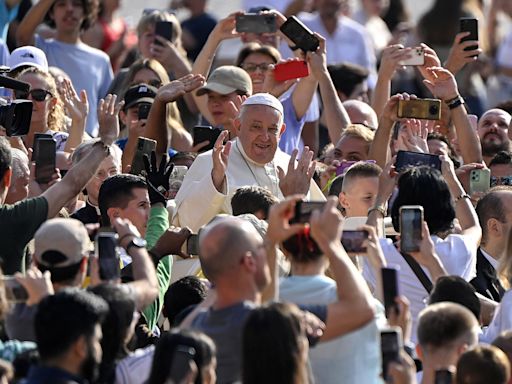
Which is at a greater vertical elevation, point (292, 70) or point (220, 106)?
point (292, 70)

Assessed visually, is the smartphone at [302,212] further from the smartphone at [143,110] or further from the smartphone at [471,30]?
the smartphone at [471,30]

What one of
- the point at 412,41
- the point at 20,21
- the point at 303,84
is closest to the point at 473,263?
the point at 303,84

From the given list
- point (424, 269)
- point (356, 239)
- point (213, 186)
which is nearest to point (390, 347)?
point (356, 239)

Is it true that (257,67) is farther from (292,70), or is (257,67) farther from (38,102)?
(38,102)

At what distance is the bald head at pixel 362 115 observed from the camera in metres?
11.2

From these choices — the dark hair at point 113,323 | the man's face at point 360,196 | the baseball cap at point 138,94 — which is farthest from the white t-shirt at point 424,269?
the baseball cap at point 138,94

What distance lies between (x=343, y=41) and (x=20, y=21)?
286cm

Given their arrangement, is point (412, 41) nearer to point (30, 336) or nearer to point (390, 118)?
point (390, 118)

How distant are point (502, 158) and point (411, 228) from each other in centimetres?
317

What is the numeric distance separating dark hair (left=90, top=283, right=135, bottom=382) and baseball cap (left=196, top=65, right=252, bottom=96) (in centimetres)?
437

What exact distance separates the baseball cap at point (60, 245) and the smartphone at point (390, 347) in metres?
1.39

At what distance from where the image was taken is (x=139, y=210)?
8.42m

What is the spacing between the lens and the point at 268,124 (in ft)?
31.0

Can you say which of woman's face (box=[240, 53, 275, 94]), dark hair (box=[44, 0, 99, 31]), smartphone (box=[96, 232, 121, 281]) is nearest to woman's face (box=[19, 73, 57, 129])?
woman's face (box=[240, 53, 275, 94])
